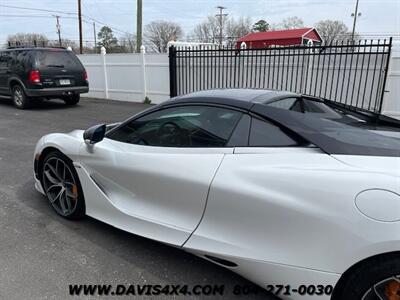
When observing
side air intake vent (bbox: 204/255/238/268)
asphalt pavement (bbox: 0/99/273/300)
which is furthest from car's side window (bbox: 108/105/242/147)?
asphalt pavement (bbox: 0/99/273/300)

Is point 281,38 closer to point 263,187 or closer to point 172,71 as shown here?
point 172,71

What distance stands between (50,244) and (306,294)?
2.19 metres

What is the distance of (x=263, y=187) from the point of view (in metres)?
2.10

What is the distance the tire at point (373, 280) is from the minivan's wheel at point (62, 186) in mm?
2395

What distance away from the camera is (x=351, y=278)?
1884mm

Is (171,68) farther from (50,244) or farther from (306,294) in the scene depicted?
(306,294)

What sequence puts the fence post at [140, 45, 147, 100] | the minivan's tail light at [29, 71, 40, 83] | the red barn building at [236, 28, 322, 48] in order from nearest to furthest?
the minivan's tail light at [29, 71, 40, 83], the fence post at [140, 45, 147, 100], the red barn building at [236, 28, 322, 48]

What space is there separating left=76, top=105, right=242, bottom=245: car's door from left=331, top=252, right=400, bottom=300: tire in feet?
3.19

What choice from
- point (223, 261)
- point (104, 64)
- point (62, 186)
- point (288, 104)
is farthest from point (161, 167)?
point (104, 64)

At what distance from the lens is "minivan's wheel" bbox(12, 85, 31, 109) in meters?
10.8

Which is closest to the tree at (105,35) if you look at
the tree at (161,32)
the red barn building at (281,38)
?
the tree at (161,32)

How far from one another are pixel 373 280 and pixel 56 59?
1078 centimetres

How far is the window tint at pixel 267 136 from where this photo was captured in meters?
2.24

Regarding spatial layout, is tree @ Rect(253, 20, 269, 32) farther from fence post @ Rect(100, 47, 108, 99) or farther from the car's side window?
the car's side window
